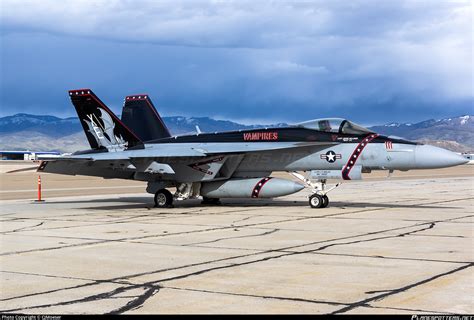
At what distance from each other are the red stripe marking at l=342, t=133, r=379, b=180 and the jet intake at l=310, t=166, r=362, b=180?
0.08 meters

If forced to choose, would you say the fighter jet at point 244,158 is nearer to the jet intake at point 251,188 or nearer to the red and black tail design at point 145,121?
the jet intake at point 251,188

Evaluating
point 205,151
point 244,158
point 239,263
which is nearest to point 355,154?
point 244,158

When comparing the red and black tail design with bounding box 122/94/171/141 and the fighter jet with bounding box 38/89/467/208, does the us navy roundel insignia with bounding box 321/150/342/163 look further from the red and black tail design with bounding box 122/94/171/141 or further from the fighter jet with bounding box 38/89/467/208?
the red and black tail design with bounding box 122/94/171/141

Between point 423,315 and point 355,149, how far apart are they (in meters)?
11.6

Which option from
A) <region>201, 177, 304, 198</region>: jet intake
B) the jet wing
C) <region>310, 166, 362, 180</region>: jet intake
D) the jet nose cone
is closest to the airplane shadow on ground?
<region>201, 177, 304, 198</region>: jet intake

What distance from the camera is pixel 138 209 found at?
1891 cm

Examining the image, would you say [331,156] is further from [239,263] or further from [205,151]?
[239,263]

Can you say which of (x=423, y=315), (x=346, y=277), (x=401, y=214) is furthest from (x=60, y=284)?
(x=401, y=214)

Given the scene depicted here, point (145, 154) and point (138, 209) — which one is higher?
point (145, 154)

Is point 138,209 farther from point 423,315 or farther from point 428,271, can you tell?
point 423,315

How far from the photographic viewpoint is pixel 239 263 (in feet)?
29.2

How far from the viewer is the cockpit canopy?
57.7 feet

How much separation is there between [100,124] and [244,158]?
16.9 feet

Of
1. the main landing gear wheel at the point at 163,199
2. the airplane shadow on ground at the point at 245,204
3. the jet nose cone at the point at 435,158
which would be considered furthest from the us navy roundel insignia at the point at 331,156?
the main landing gear wheel at the point at 163,199
